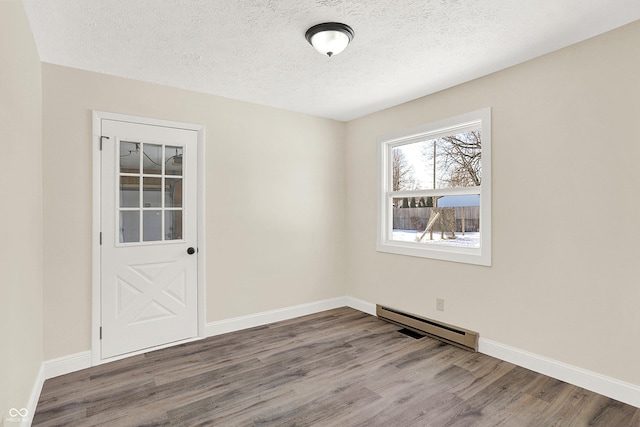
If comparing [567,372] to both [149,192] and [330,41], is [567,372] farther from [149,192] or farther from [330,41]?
[149,192]

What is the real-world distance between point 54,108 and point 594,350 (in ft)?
15.2

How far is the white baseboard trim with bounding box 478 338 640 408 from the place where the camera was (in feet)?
7.44

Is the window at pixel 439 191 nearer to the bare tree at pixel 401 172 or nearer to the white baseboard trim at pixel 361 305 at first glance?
the bare tree at pixel 401 172

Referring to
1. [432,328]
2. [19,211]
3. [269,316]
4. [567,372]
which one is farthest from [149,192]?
[567,372]

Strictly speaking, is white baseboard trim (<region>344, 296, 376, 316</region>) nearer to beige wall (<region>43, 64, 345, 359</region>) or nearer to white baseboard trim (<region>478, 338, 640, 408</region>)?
beige wall (<region>43, 64, 345, 359</region>)

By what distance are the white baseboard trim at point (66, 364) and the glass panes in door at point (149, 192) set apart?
1015 millimetres

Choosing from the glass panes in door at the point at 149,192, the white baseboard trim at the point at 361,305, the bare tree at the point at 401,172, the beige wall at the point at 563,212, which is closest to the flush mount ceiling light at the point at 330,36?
the beige wall at the point at 563,212

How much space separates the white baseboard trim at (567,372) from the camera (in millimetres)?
2268

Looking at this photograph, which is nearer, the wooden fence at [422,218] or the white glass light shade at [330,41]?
the white glass light shade at [330,41]

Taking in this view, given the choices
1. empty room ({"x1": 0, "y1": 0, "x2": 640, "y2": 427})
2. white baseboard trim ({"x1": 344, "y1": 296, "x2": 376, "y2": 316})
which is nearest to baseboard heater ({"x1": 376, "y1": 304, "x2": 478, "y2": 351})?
empty room ({"x1": 0, "y1": 0, "x2": 640, "y2": 427})

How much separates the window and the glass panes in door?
238cm

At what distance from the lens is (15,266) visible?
1747 mm

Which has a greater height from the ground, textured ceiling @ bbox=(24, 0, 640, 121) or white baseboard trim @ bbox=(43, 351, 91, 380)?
textured ceiling @ bbox=(24, 0, 640, 121)

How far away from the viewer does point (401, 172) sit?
161 inches
